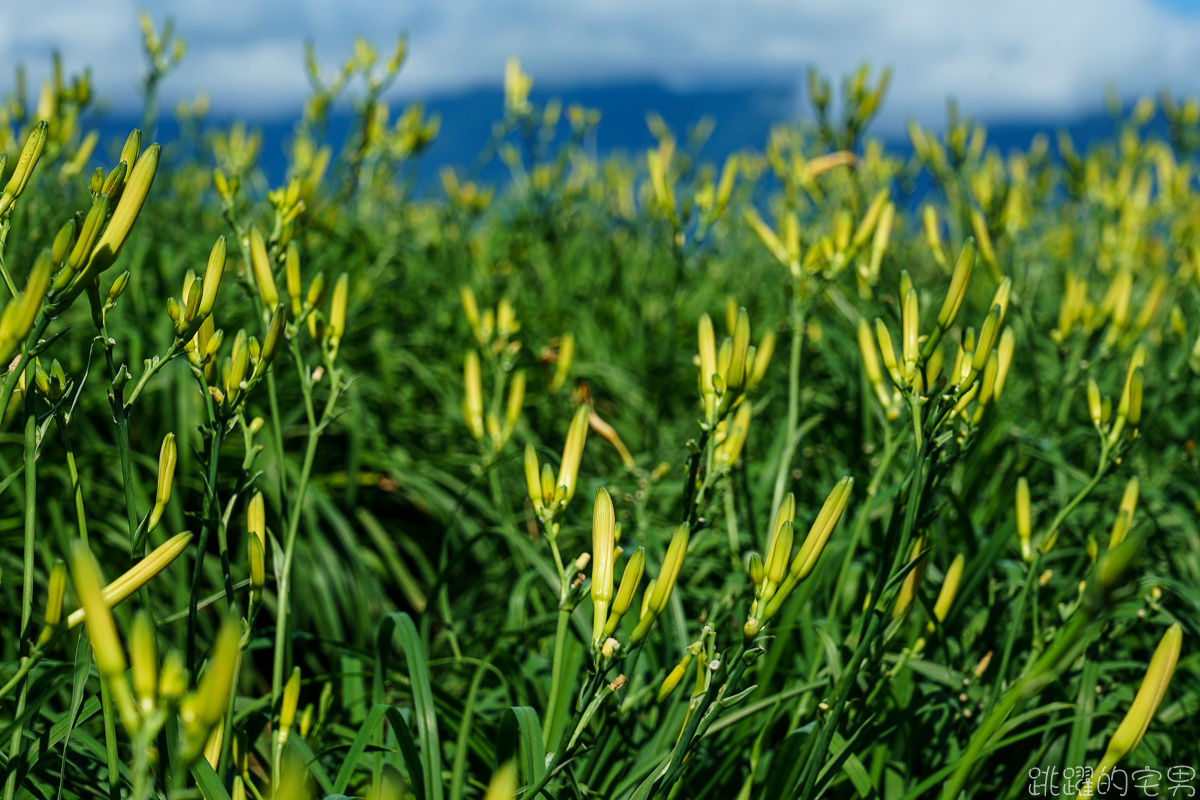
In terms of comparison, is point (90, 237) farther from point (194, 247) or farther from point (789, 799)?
point (194, 247)

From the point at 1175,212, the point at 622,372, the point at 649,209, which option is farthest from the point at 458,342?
the point at 1175,212

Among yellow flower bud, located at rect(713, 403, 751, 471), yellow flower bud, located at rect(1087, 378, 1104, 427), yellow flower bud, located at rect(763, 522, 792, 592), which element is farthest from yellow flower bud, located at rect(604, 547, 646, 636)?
yellow flower bud, located at rect(1087, 378, 1104, 427)

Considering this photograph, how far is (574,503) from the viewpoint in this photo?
2645 millimetres

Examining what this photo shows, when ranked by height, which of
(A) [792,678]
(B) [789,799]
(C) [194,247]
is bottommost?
(A) [792,678]

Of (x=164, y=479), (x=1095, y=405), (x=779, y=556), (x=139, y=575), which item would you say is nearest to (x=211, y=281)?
(x=164, y=479)

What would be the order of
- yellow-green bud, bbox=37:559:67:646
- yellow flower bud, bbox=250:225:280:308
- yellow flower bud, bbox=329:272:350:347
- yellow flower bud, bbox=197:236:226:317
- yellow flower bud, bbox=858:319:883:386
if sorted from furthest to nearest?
yellow flower bud, bbox=858:319:883:386, yellow flower bud, bbox=329:272:350:347, yellow flower bud, bbox=250:225:280:308, yellow flower bud, bbox=197:236:226:317, yellow-green bud, bbox=37:559:67:646

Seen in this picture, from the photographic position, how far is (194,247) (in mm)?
→ 3504

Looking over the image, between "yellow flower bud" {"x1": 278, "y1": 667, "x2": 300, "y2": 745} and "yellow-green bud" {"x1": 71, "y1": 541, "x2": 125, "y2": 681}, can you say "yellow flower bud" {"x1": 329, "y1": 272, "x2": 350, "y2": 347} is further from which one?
"yellow-green bud" {"x1": 71, "y1": 541, "x2": 125, "y2": 681}

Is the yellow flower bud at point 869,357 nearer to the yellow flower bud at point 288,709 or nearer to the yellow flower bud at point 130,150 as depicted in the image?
the yellow flower bud at point 288,709

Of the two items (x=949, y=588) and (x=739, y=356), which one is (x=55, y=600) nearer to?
(x=739, y=356)

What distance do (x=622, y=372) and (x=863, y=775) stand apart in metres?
2.08

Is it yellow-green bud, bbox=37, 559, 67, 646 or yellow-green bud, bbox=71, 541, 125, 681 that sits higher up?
yellow-green bud, bbox=71, 541, 125, 681

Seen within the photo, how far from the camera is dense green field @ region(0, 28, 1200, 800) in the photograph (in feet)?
3.01

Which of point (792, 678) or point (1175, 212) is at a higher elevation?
point (1175, 212)
